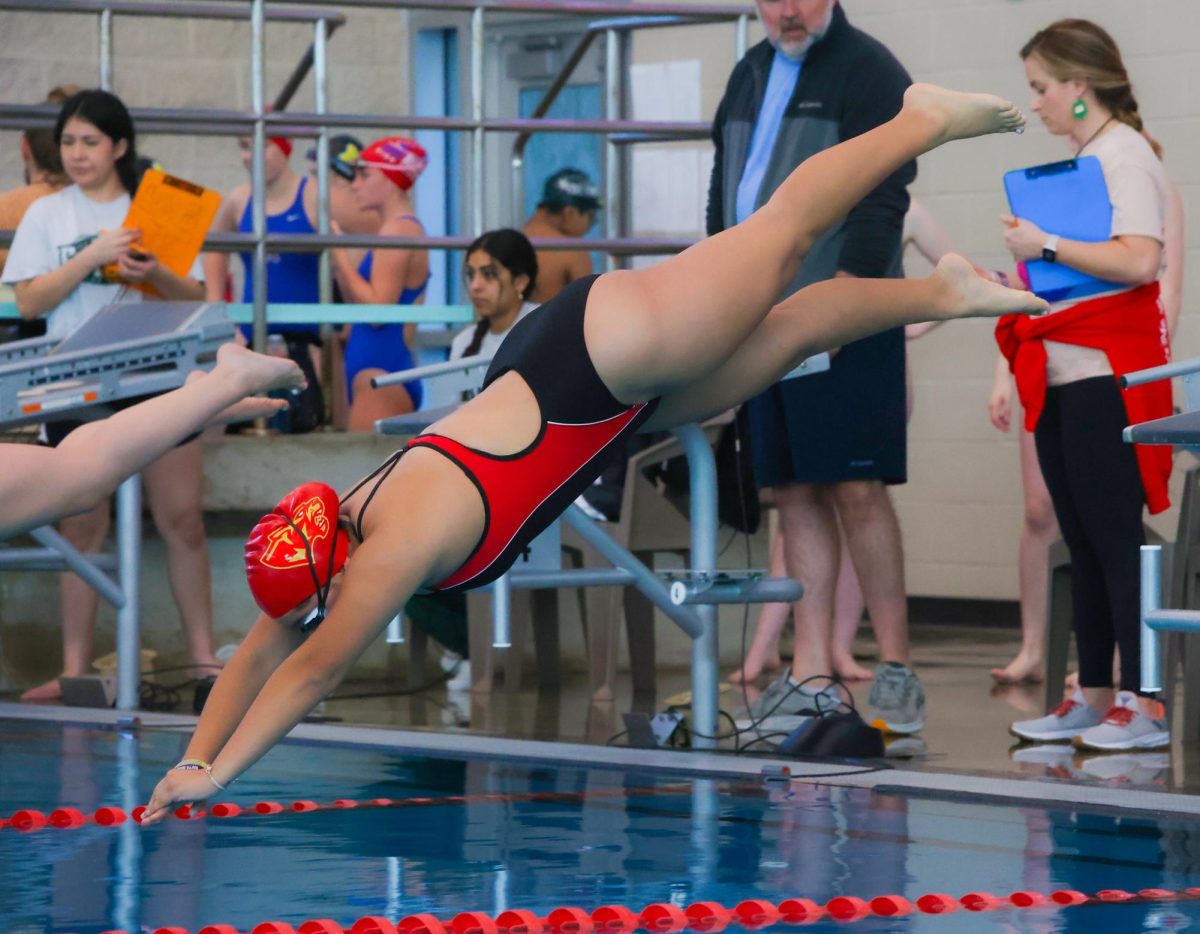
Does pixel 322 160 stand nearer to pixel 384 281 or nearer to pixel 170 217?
pixel 384 281

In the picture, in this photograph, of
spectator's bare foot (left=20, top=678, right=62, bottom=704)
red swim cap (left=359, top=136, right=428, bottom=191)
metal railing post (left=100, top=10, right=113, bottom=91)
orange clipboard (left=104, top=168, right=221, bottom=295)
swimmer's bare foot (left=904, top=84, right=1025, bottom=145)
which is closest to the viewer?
swimmer's bare foot (left=904, top=84, right=1025, bottom=145)

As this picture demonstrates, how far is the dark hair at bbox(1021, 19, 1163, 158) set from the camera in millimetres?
5035

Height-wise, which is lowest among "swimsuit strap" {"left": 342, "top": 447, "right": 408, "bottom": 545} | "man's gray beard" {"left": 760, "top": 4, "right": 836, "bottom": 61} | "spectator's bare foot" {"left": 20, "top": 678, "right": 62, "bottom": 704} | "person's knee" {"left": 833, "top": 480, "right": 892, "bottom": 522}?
"spectator's bare foot" {"left": 20, "top": 678, "right": 62, "bottom": 704}

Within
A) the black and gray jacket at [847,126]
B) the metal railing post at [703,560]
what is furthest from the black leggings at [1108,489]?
the metal railing post at [703,560]

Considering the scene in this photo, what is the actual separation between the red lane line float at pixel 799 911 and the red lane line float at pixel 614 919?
0.24m

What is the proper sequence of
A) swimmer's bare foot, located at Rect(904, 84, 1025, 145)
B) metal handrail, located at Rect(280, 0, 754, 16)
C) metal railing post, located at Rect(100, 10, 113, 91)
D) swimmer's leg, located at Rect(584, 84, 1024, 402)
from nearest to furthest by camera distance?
swimmer's leg, located at Rect(584, 84, 1024, 402)
swimmer's bare foot, located at Rect(904, 84, 1025, 145)
metal railing post, located at Rect(100, 10, 113, 91)
metal handrail, located at Rect(280, 0, 754, 16)

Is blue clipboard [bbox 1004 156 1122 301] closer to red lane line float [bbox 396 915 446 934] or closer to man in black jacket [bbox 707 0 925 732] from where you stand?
man in black jacket [bbox 707 0 925 732]

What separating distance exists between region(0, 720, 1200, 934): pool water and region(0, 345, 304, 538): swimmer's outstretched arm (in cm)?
65

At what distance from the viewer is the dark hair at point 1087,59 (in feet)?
16.5

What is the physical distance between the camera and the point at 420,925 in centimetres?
308

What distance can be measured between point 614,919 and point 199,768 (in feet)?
2.35

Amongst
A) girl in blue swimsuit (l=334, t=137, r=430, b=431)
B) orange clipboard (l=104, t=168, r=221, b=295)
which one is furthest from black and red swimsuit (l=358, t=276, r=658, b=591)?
girl in blue swimsuit (l=334, t=137, r=430, b=431)

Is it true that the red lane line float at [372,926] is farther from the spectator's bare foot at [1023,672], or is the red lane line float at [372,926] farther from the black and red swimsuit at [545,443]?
the spectator's bare foot at [1023,672]

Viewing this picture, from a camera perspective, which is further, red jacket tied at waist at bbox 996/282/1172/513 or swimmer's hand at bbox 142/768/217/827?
red jacket tied at waist at bbox 996/282/1172/513
